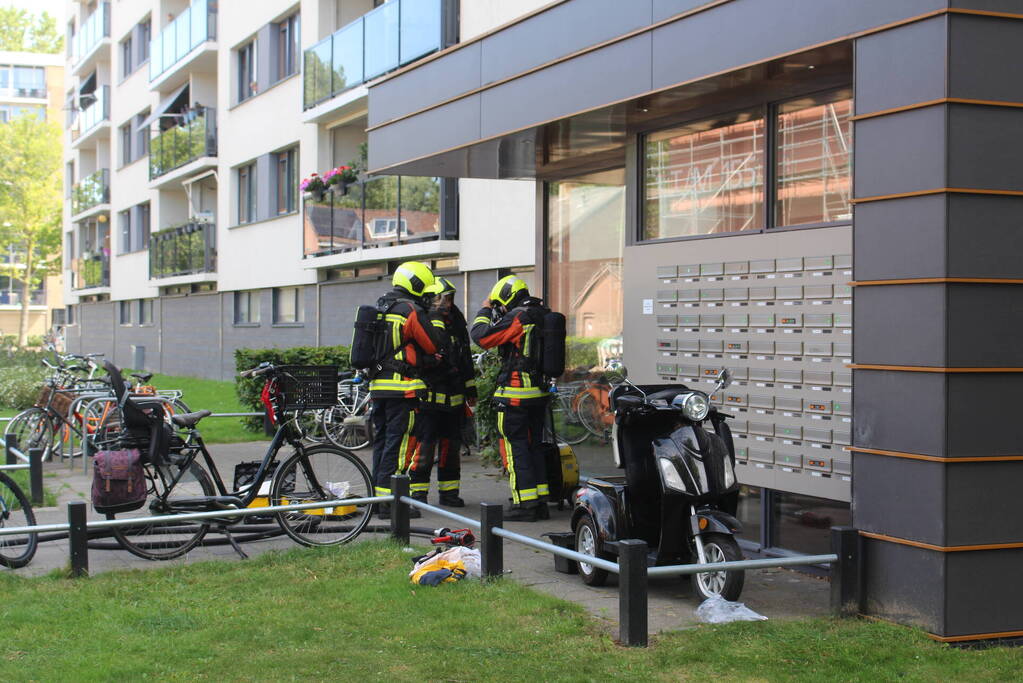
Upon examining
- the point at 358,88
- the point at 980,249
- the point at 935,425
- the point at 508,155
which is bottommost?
the point at 935,425

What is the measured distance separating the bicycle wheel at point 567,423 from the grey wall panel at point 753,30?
402 cm

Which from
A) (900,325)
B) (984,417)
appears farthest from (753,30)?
(984,417)

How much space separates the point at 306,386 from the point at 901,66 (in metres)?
4.74

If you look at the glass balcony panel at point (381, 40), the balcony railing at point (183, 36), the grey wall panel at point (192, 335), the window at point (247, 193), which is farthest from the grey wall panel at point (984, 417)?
the balcony railing at point (183, 36)

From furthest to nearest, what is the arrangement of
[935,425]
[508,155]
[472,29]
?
[472,29], [508,155], [935,425]

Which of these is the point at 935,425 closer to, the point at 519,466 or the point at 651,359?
the point at 651,359

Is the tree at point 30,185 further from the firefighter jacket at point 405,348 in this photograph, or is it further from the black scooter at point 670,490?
the black scooter at point 670,490

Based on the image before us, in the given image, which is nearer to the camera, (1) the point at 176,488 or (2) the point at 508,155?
(1) the point at 176,488

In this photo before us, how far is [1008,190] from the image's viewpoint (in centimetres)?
558

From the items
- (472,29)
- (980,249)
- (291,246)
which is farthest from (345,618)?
(291,246)

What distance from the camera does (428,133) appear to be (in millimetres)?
10133

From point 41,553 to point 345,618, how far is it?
10.1 ft

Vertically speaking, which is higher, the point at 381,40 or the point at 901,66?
the point at 381,40

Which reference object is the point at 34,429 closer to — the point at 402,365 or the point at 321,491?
the point at 402,365
